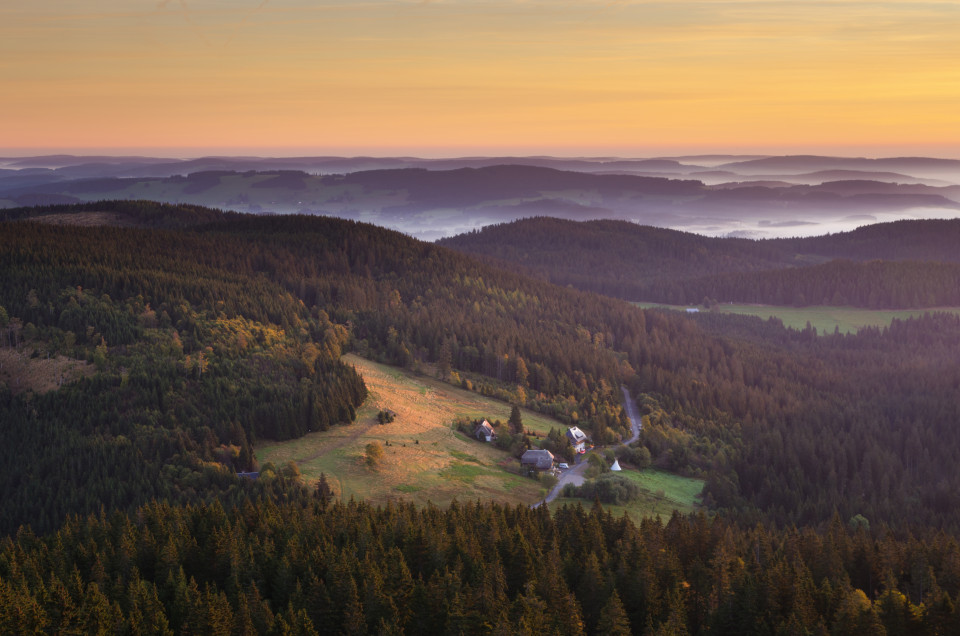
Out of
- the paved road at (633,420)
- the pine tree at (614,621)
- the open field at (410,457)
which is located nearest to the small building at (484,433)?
the open field at (410,457)

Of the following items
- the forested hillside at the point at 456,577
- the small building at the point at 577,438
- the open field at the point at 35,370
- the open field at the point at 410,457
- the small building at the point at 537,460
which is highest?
the open field at the point at 35,370

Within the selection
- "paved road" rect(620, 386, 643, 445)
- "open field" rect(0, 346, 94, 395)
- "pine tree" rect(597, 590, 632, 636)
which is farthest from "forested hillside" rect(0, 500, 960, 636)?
"paved road" rect(620, 386, 643, 445)

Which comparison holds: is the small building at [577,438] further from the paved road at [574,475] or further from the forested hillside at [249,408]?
the forested hillside at [249,408]

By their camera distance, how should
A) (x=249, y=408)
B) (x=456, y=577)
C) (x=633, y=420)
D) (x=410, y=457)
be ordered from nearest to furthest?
1. (x=456, y=577)
2. (x=410, y=457)
3. (x=249, y=408)
4. (x=633, y=420)

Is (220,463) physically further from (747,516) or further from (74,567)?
(747,516)

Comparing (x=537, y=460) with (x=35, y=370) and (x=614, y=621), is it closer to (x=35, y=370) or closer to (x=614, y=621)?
(x=614, y=621)

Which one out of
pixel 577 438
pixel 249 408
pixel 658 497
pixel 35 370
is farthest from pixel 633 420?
pixel 35 370
